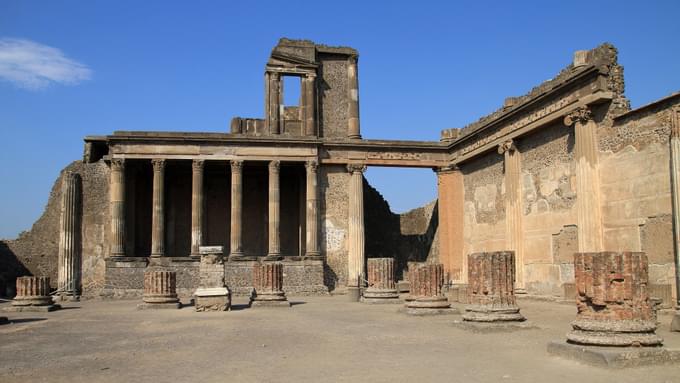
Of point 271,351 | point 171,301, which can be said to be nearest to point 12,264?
point 171,301

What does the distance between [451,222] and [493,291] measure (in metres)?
15.7

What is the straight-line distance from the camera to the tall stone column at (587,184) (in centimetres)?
1689

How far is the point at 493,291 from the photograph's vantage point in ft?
37.9

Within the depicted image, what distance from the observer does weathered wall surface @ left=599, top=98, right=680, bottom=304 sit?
1447 centimetres

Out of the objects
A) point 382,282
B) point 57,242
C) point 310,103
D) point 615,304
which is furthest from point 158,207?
point 615,304

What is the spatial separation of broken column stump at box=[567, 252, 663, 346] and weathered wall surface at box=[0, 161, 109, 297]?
2148 cm

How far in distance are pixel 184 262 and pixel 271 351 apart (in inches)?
635

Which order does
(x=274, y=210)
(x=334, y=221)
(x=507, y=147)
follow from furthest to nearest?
(x=334, y=221) → (x=274, y=210) → (x=507, y=147)

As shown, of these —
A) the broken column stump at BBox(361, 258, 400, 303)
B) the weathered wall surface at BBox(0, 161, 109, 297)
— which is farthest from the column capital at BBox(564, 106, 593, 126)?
the weathered wall surface at BBox(0, 161, 109, 297)

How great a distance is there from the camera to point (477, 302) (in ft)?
38.4

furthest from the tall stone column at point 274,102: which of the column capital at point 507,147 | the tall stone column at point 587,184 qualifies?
the tall stone column at point 587,184

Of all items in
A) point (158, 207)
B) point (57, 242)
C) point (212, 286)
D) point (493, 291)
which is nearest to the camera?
point (493, 291)

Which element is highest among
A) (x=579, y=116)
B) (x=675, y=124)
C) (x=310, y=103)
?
(x=310, y=103)

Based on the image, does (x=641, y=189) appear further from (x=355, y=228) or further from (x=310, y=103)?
(x=310, y=103)
